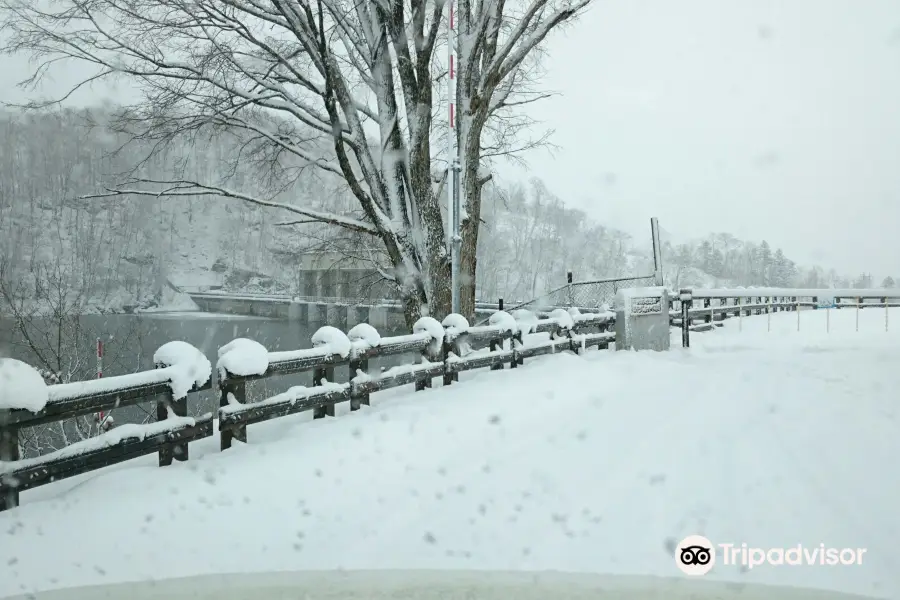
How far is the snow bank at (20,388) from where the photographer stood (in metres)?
3.60

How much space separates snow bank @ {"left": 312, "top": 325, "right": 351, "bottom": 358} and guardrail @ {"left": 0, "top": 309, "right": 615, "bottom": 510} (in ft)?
0.04

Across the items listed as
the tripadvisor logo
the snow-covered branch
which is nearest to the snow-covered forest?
the snow-covered branch

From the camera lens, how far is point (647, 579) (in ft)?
10.4

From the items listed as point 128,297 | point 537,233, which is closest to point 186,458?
point 128,297

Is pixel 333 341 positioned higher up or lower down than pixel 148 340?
higher up

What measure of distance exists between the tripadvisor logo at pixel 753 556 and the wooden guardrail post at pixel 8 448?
4.07 m

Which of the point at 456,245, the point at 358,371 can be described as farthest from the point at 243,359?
the point at 456,245

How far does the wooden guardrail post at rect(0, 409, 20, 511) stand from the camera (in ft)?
11.7

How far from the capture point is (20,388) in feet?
12.0

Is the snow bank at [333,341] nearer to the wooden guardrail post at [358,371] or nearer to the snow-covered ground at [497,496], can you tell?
the wooden guardrail post at [358,371]

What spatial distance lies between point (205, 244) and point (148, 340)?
5271 cm

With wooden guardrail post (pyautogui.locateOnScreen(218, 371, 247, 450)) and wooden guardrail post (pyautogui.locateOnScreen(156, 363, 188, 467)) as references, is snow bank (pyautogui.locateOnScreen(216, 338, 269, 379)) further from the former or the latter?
wooden guardrail post (pyautogui.locateOnScreen(156, 363, 188, 467))

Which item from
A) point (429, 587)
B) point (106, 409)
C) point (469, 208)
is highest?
point (469, 208)

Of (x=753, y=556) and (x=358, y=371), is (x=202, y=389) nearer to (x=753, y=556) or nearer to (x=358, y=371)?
(x=358, y=371)
